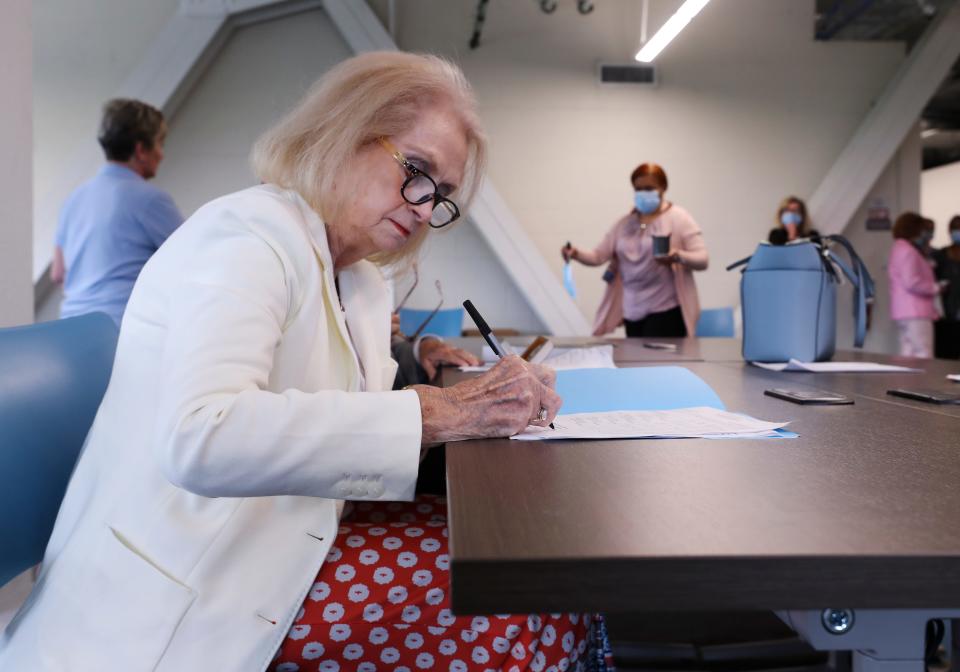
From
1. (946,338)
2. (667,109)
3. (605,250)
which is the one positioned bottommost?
(946,338)

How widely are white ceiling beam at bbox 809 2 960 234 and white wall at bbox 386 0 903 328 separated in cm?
29

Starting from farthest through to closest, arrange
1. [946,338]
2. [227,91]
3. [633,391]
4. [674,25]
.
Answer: [946,338], [227,91], [674,25], [633,391]

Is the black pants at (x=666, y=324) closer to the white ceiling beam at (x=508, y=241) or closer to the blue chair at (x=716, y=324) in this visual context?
the blue chair at (x=716, y=324)

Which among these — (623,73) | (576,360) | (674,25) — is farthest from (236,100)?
(576,360)

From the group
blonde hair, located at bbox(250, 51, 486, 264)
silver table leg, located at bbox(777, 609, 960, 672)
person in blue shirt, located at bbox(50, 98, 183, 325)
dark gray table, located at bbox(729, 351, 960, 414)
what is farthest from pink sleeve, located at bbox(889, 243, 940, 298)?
silver table leg, located at bbox(777, 609, 960, 672)

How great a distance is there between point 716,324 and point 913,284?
2.71 m

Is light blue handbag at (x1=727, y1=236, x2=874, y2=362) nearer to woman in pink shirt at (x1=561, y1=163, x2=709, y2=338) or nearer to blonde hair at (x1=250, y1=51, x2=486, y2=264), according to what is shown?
blonde hair at (x1=250, y1=51, x2=486, y2=264)

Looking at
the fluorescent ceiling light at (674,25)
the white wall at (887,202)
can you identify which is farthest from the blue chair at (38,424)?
the white wall at (887,202)

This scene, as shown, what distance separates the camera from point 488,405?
92 centimetres

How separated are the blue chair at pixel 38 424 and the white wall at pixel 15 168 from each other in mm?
612

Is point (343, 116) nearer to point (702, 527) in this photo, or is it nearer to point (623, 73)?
point (702, 527)

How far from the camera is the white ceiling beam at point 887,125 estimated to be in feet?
18.9

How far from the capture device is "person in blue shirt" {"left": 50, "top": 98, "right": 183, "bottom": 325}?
3.13 meters

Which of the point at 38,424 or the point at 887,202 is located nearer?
the point at 38,424
